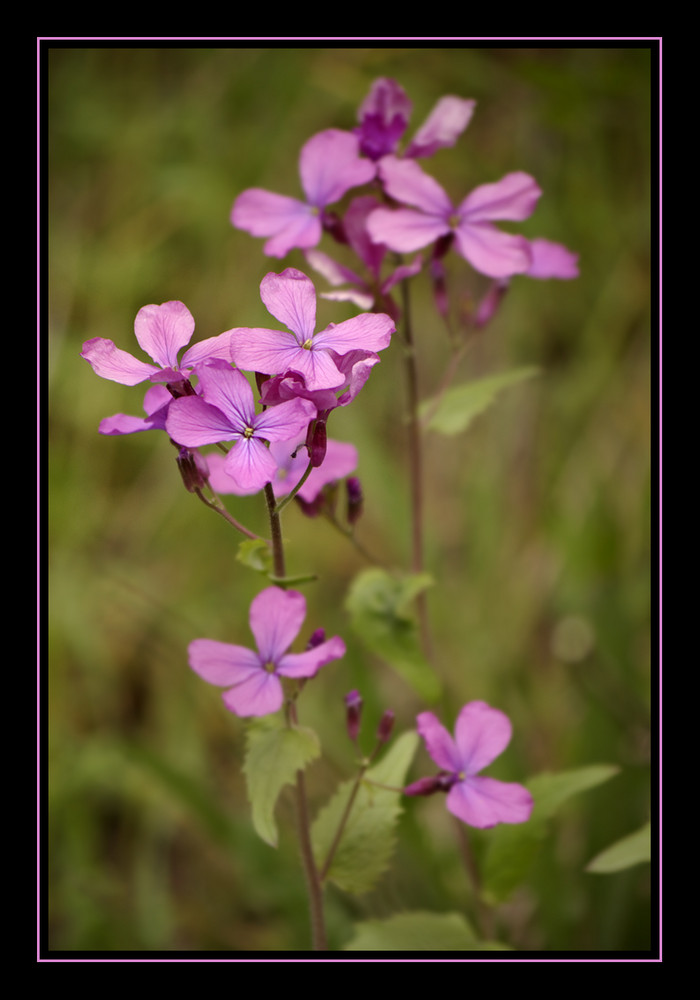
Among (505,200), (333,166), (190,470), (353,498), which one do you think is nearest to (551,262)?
(505,200)

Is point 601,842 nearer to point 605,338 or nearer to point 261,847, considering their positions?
point 261,847

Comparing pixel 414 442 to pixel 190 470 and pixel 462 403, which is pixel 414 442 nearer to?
pixel 462 403

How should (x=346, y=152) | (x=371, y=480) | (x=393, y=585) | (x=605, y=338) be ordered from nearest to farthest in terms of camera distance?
(x=346, y=152), (x=393, y=585), (x=371, y=480), (x=605, y=338)

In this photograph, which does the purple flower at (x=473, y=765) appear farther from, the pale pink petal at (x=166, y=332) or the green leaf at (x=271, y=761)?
the pale pink petal at (x=166, y=332)

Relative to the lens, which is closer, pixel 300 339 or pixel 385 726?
pixel 300 339

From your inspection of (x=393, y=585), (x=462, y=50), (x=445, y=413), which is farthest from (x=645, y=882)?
(x=462, y=50)
